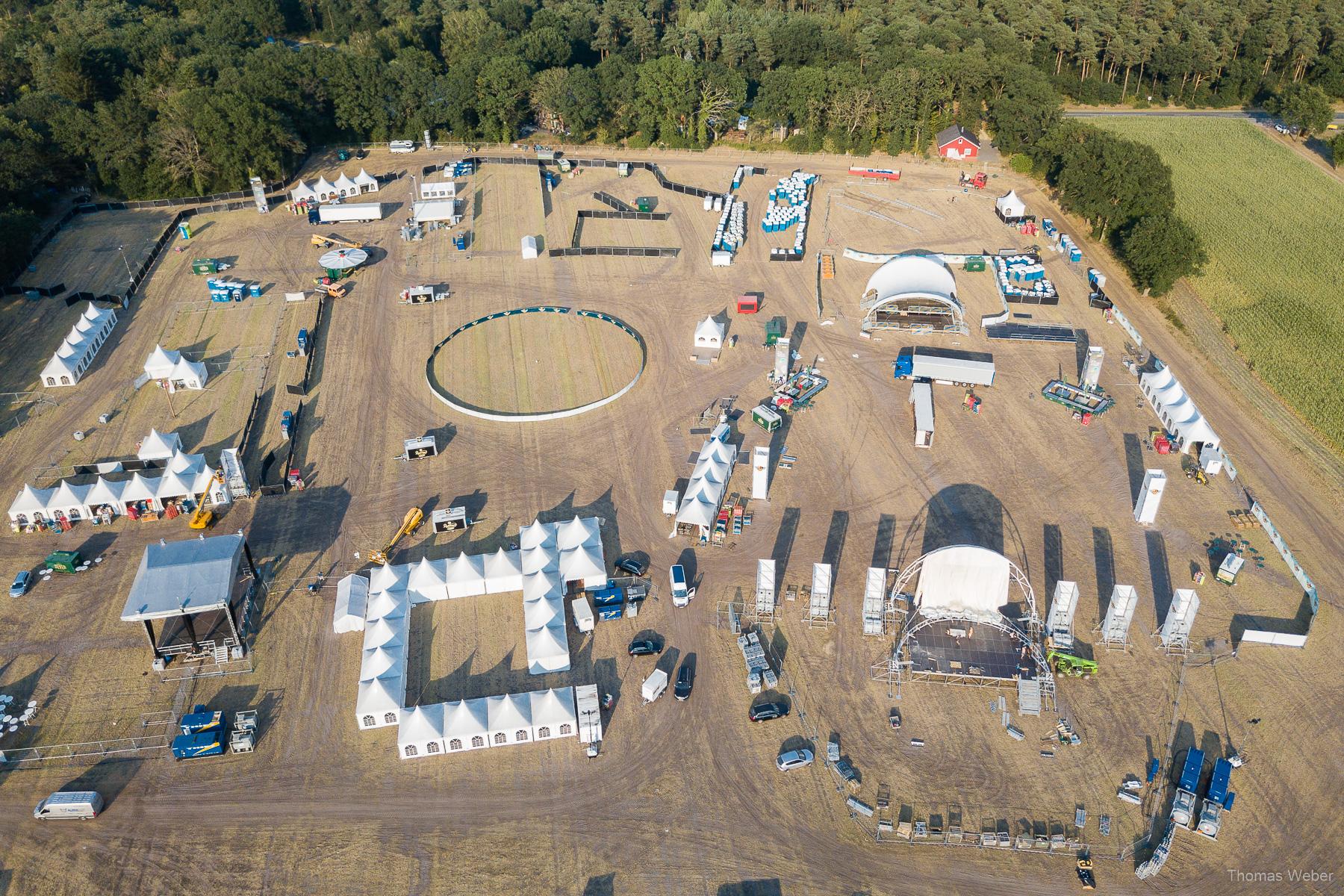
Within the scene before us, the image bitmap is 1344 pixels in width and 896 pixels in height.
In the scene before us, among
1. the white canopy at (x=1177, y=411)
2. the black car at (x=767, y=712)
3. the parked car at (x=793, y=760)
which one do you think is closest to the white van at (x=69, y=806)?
the black car at (x=767, y=712)

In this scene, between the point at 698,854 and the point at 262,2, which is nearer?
the point at 698,854

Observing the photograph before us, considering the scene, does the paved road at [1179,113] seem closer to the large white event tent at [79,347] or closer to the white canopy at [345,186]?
the white canopy at [345,186]

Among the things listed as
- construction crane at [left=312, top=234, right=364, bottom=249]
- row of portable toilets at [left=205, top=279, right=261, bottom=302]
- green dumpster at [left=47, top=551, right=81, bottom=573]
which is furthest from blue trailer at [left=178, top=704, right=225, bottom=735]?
construction crane at [left=312, top=234, right=364, bottom=249]

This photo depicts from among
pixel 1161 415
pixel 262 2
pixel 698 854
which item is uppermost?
pixel 262 2

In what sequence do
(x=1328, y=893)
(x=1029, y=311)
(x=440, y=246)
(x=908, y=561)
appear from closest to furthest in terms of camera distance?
(x=1328, y=893) < (x=908, y=561) < (x=1029, y=311) < (x=440, y=246)

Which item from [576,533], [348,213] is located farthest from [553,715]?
[348,213]

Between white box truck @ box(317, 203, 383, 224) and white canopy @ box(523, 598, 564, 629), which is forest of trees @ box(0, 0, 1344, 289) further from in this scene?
white canopy @ box(523, 598, 564, 629)

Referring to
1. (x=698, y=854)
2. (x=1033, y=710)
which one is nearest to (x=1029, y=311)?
(x=1033, y=710)

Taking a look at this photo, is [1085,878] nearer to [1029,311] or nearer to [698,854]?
[698,854]
